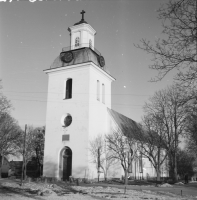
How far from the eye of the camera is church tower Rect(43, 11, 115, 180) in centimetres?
2995

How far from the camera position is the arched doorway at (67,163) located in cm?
2994

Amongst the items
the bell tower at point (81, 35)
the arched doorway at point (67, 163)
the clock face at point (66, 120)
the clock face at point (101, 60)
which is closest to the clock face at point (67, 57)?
the bell tower at point (81, 35)

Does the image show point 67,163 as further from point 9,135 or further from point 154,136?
point 9,135

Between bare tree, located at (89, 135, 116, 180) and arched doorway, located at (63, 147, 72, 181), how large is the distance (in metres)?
2.72

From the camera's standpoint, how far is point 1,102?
28.4 meters

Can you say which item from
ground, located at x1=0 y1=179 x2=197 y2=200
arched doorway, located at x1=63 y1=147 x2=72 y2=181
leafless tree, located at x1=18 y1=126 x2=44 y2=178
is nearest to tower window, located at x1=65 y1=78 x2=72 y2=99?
arched doorway, located at x1=63 y1=147 x2=72 y2=181

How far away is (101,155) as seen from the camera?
31.8 meters

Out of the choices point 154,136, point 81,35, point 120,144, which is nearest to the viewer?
point 120,144

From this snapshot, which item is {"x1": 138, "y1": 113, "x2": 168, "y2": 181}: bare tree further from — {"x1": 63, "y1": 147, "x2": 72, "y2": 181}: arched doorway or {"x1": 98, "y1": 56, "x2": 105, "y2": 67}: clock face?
{"x1": 98, "y1": 56, "x2": 105, "y2": 67}: clock face

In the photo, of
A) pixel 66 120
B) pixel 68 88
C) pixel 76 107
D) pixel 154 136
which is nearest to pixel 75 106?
pixel 76 107

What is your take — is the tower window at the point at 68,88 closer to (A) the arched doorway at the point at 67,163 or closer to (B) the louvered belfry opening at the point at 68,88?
(B) the louvered belfry opening at the point at 68,88

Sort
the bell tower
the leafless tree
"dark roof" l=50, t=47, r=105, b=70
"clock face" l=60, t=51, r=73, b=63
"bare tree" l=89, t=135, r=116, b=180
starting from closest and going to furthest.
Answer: "bare tree" l=89, t=135, r=116, b=180 < "dark roof" l=50, t=47, r=105, b=70 < "clock face" l=60, t=51, r=73, b=63 < the bell tower < the leafless tree

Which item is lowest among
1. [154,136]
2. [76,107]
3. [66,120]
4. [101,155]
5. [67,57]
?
[101,155]

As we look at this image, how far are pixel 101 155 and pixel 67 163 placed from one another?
4.22m
